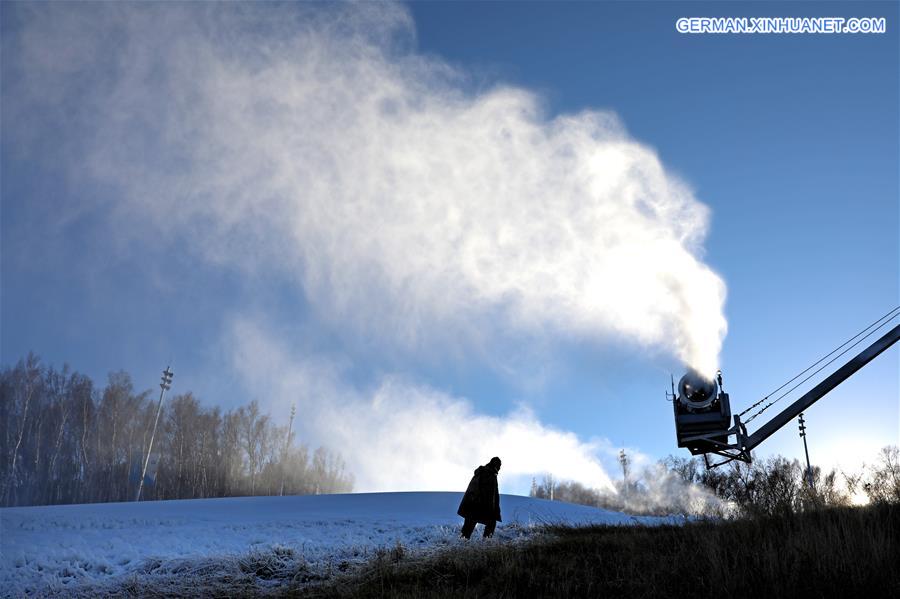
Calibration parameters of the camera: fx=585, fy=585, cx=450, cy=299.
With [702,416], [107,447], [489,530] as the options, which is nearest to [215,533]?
[489,530]

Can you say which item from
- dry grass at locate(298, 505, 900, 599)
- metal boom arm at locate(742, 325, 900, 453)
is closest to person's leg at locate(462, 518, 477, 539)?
dry grass at locate(298, 505, 900, 599)

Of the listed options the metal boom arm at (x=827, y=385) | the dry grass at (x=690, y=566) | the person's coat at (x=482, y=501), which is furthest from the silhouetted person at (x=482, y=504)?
the metal boom arm at (x=827, y=385)

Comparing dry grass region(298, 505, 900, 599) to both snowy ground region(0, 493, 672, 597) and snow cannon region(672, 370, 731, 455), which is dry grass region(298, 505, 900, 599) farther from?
snow cannon region(672, 370, 731, 455)

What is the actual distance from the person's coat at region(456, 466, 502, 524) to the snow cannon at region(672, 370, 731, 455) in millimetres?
6407

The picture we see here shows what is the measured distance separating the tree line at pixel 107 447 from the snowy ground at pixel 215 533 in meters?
35.9

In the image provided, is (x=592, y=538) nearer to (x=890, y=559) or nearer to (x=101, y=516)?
(x=890, y=559)

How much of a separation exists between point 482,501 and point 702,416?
7.28m

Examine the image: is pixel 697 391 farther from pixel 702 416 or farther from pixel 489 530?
pixel 489 530

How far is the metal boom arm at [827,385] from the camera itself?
17000 millimetres

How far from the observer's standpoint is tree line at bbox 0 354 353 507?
5028cm

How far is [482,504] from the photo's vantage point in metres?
12.9

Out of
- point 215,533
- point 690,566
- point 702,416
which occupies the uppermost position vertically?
point 702,416

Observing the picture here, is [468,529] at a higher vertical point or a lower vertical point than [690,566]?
lower

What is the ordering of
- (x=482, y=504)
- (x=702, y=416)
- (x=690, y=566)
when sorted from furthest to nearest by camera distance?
(x=702, y=416) < (x=482, y=504) < (x=690, y=566)
